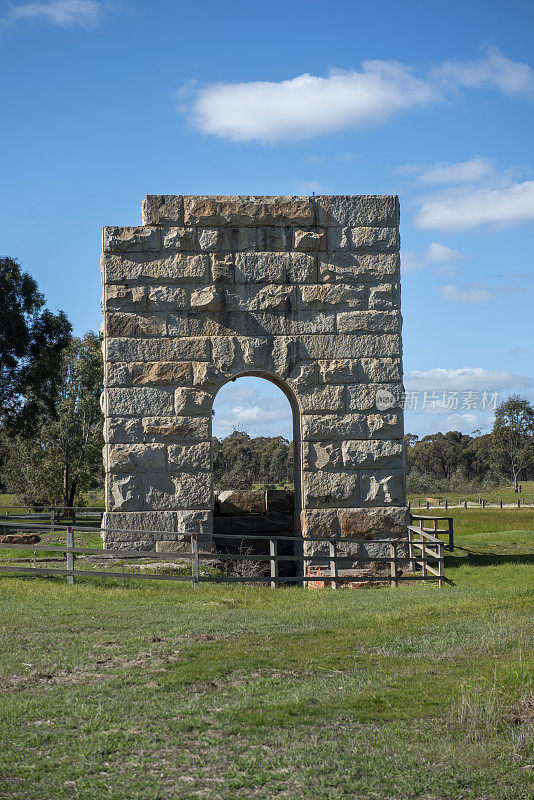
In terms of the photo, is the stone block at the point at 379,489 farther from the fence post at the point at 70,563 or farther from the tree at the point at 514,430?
the tree at the point at 514,430

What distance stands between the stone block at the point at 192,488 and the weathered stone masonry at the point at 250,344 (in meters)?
0.03

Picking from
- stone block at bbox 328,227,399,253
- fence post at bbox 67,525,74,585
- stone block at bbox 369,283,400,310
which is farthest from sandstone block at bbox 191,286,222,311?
fence post at bbox 67,525,74,585

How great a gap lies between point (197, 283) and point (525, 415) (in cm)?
5826

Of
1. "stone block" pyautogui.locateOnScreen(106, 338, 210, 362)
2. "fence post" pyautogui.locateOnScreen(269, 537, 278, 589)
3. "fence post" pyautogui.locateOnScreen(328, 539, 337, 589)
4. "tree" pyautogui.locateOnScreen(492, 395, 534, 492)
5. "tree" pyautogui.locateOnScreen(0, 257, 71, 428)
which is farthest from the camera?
"tree" pyautogui.locateOnScreen(492, 395, 534, 492)

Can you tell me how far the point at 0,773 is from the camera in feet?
17.9

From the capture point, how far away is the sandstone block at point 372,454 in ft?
49.0

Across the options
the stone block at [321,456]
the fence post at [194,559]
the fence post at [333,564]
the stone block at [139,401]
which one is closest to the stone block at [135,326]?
the stone block at [139,401]

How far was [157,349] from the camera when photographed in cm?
1460

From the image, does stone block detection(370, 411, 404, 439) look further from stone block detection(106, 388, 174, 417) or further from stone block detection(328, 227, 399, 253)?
stone block detection(106, 388, 174, 417)

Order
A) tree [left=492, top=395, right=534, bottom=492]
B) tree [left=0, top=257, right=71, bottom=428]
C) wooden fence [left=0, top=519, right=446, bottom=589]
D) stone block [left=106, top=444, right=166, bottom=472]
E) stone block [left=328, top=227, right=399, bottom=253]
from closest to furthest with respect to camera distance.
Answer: wooden fence [left=0, top=519, right=446, bottom=589] → stone block [left=106, top=444, right=166, bottom=472] → stone block [left=328, top=227, right=399, bottom=253] → tree [left=0, top=257, right=71, bottom=428] → tree [left=492, top=395, right=534, bottom=492]

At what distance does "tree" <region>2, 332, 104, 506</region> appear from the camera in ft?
122

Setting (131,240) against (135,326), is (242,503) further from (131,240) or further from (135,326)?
(131,240)

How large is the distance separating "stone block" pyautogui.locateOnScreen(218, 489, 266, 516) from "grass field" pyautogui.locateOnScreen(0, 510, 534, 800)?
254 inches

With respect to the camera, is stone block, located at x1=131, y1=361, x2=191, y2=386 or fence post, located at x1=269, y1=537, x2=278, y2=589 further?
stone block, located at x1=131, y1=361, x2=191, y2=386
